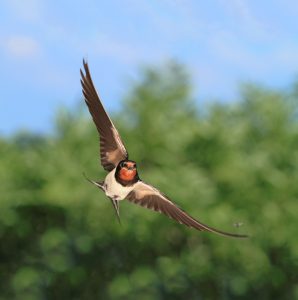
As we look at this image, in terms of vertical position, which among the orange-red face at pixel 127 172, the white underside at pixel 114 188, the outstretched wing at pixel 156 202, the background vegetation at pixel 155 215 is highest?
the orange-red face at pixel 127 172

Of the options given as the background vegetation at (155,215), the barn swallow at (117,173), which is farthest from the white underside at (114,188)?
the background vegetation at (155,215)

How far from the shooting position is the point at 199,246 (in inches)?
997

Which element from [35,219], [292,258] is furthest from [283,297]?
[35,219]

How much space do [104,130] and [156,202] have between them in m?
0.41

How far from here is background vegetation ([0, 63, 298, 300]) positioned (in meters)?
24.1

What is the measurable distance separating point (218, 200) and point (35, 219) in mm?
6059

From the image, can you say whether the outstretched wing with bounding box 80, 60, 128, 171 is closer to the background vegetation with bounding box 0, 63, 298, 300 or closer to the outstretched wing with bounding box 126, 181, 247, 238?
the outstretched wing with bounding box 126, 181, 247, 238

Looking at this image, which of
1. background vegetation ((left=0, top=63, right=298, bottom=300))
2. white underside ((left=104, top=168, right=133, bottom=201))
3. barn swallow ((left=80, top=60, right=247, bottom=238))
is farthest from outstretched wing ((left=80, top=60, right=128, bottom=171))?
background vegetation ((left=0, top=63, right=298, bottom=300))

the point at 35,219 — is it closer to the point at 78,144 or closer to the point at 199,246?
the point at 78,144

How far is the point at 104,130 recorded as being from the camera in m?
2.95

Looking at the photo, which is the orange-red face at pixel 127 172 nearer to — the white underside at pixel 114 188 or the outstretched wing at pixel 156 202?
the white underside at pixel 114 188

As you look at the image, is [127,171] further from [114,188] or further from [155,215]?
[155,215]

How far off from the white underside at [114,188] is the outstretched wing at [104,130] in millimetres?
108

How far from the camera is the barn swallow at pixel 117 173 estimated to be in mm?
2793
